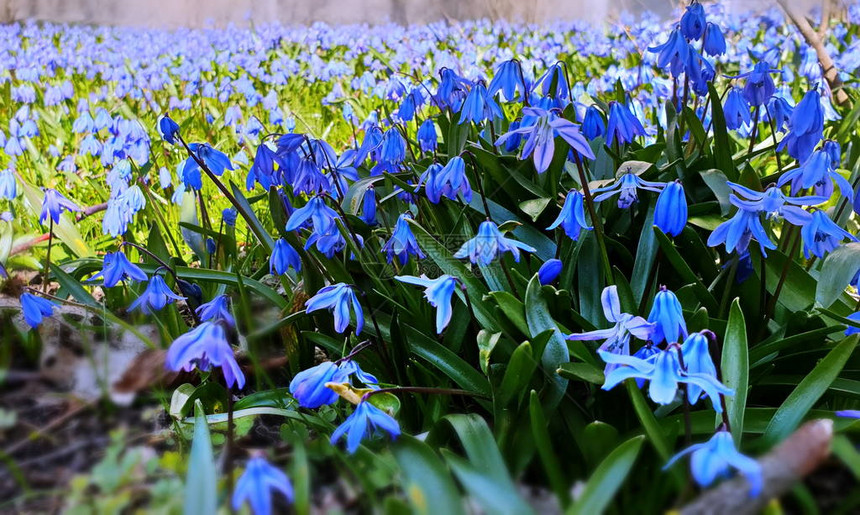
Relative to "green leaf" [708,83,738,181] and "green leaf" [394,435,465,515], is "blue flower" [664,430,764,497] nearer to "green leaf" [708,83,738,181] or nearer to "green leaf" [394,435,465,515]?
"green leaf" [394,435,465,515]

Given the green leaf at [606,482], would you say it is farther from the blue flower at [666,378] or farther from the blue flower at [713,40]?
the blue flower at [713,40]

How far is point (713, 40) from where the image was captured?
2.09 meters

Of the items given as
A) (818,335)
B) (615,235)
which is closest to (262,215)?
(615,235)

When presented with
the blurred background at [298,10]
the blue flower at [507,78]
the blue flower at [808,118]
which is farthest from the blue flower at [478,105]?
the blurred background at [298,10]

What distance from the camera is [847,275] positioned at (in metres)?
1.54

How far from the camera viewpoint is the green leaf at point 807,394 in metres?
1.38

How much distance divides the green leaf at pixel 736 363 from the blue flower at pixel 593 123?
0.70 m

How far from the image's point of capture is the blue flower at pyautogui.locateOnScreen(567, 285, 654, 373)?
1284 millimetres

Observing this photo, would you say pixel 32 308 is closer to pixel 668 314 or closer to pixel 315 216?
pixel 315 216

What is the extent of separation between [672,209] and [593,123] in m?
0.50

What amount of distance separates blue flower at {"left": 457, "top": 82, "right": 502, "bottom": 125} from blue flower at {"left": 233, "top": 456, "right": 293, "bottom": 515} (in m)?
1.28

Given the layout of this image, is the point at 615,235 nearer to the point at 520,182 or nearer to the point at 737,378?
the point at 520,182

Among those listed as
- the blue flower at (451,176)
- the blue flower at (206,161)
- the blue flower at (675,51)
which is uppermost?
the blue flower at (206,161)

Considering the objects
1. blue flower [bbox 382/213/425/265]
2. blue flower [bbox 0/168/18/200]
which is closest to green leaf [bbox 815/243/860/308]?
blue flower [bbox 382/213/425/265]
